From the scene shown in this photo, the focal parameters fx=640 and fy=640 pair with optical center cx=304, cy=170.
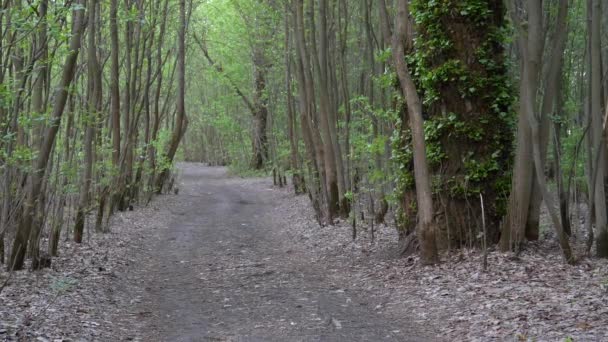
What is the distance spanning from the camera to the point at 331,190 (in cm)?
1661

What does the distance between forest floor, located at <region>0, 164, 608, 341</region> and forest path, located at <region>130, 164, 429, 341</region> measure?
0.07 ft

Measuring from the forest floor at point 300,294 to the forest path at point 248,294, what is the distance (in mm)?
23

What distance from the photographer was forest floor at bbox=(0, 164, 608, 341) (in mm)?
6957

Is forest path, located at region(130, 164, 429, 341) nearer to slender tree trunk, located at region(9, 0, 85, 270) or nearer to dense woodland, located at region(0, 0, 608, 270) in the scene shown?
dense woodland, located at region(0, 0, 608, 270)

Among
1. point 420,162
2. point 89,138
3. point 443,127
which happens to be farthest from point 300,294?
point 89,138

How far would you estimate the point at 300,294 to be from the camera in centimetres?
914

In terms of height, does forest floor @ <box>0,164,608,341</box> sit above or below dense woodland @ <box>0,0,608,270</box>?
below

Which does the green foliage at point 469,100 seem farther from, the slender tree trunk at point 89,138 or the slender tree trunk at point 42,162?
the slender tree trunk at point 89,138

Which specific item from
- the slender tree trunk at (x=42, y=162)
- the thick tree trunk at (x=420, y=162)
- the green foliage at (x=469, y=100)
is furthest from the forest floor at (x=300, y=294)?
the green foliage at (x=469, y=100)

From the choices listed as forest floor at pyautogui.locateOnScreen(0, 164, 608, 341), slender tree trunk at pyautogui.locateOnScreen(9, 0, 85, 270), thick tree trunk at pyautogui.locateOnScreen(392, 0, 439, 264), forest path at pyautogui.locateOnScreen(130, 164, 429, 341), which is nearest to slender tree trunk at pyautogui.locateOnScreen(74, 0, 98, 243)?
forest floor at pyautogui.locateOnScreen(0, 164, 608, 341)

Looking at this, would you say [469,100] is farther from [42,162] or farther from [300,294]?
[42,162]

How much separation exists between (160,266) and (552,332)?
25.4 feet

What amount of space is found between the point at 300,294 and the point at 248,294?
0.78m

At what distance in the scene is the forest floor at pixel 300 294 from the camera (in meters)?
6.96
